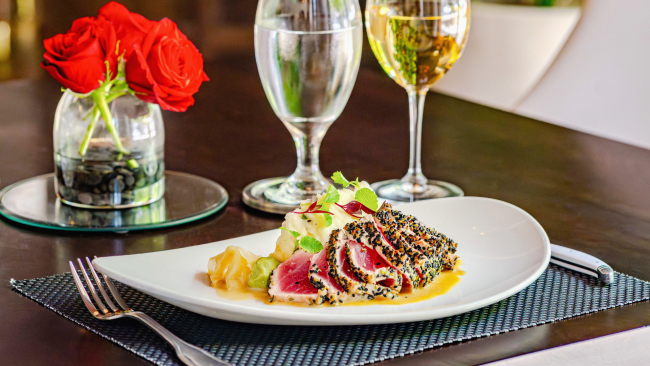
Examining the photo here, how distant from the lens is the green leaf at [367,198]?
90 cm

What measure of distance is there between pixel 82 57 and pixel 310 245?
0.51 meters

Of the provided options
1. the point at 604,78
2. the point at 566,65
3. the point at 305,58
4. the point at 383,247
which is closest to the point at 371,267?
the point at 383,247

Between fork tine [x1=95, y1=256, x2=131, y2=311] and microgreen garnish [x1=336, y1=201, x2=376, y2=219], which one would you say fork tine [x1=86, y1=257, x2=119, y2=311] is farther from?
microgreen garnish [x1=336, y1=201, x2=376, y2=219]

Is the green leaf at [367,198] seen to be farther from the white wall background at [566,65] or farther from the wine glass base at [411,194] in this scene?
the white wall background at [566,65]

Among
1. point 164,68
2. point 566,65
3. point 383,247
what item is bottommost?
point 566,65

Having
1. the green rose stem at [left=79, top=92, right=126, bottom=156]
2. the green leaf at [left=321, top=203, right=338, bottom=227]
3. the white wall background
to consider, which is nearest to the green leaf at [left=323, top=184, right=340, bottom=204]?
Answer: the green leaf at [left=321, top=203, right=338, bottom=227]

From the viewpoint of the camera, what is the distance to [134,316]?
775 mm

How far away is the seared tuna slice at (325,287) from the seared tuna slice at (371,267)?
0.03 meters

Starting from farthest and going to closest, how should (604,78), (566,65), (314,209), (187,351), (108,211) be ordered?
(566,65)
(604,78)
(108,211)
(314,209)
(187,351)

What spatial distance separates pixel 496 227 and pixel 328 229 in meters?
0.29

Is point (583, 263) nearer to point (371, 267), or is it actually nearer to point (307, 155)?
point (371, 267)

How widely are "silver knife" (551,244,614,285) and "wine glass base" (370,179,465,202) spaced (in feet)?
1.13

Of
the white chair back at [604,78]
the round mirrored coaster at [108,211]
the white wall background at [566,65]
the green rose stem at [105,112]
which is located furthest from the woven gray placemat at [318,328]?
the white wall background at [566,65]

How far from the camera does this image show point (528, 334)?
779 mm
